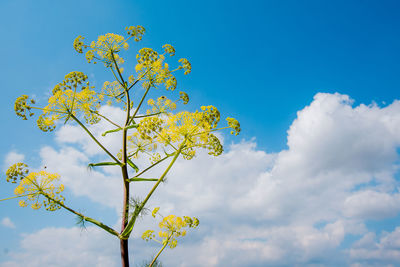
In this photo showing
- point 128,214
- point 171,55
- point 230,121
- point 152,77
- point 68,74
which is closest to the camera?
point 230,121

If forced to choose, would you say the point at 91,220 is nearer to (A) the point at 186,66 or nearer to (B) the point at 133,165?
(B) the point at 133,165

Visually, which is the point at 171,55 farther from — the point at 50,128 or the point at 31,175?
the point at 31,175

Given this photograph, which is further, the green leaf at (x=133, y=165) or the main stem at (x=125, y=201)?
the green leaf at (x=133, y=165)

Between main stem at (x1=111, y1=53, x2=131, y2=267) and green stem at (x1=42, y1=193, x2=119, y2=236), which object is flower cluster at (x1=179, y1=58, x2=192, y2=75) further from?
green stem at (x1=42, y1=193, x2=119, y2=236)

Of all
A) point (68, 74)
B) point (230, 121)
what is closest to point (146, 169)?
point (230, 121)

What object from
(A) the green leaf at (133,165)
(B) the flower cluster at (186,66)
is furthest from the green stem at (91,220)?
(B) the flower cluster at (186,66)

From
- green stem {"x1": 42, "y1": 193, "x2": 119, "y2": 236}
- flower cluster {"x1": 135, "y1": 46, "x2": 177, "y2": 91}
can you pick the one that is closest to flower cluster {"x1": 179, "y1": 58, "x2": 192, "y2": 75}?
flower cluster {"x1": 135, "y1": 46, "x2": 177, "y2": 91}

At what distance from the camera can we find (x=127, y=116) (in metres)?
7.40

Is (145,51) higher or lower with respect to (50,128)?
higher

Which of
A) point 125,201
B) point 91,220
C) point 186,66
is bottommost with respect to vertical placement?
point 91,220

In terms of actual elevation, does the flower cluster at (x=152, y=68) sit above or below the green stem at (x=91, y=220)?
above

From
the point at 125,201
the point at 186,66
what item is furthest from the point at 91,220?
the point at 186,66

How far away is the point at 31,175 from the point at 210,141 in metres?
3.88

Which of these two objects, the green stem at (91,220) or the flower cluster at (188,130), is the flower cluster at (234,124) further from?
the green stem at (91,220)
